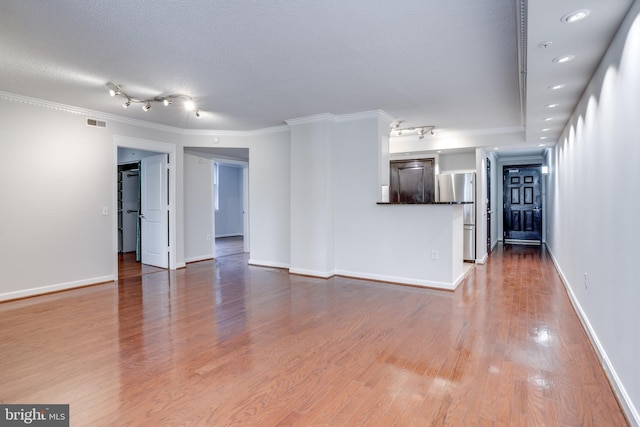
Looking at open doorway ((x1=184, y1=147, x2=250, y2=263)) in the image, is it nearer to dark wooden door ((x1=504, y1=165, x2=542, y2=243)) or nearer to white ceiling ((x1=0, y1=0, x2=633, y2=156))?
white ceiling ((x1=0, y1=0, x2=633, y2=156))

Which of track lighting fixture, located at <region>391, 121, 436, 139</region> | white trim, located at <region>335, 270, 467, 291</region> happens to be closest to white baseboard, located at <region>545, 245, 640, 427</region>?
white trim, located at <region>335, 270, 467, 291</region>

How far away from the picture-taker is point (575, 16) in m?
1.96

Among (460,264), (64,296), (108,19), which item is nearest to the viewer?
(108,19)

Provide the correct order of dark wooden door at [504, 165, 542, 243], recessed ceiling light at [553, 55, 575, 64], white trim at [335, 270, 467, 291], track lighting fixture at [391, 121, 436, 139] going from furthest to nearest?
dark wooden door at [504, 165, 542, 243] < track lighting fixture at [391, 121, 436, 139] < white trim at [335, 270, 467, 291] < recessed ceiling light at [553, 55, 575, 64]

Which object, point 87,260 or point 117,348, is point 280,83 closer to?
point 117,348

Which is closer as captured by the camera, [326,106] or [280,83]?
[280,83]

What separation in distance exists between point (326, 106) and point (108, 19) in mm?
2768

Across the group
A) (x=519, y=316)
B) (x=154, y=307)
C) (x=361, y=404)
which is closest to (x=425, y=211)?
(x=519, y=316)

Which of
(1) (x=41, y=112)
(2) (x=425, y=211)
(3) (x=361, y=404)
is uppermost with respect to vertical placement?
(1) (x=41, y=112)

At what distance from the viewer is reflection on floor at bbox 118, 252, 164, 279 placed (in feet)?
18.7

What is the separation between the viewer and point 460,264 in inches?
199

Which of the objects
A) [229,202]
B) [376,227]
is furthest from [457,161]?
[229,202]
